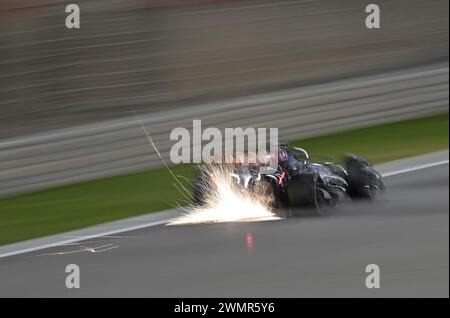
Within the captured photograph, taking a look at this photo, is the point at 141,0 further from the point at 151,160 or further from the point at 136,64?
the point at 151,160

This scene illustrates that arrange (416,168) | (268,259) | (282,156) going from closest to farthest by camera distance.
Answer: (268,259), (282,156), (416,168)

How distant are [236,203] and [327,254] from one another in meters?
1.45

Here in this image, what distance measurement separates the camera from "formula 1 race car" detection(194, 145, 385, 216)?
7828 mm

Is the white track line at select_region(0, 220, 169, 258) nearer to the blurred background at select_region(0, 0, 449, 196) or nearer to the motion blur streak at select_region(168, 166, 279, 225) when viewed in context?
the motion blur streak at select_region(168, 166, 279, 225)

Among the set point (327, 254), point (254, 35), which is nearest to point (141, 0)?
point (254, 35)

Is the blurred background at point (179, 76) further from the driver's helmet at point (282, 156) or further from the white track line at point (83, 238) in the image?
the driver's helmet at point (282, 156)

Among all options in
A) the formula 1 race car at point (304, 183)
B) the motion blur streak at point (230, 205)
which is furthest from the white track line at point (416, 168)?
the motion blur streak at point (230, 205)

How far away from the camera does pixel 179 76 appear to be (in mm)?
12430

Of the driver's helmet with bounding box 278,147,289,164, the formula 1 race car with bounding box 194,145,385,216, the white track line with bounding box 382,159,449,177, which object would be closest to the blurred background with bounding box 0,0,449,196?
the white track line with bounding box 382,159,449,177

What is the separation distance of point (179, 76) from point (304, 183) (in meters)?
5.04

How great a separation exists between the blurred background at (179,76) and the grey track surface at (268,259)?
2.66m

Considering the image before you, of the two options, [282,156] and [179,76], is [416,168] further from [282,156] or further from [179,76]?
[179,76]

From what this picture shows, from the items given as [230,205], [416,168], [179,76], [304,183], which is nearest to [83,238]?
[230,205]

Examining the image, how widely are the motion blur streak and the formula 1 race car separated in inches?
2.3
